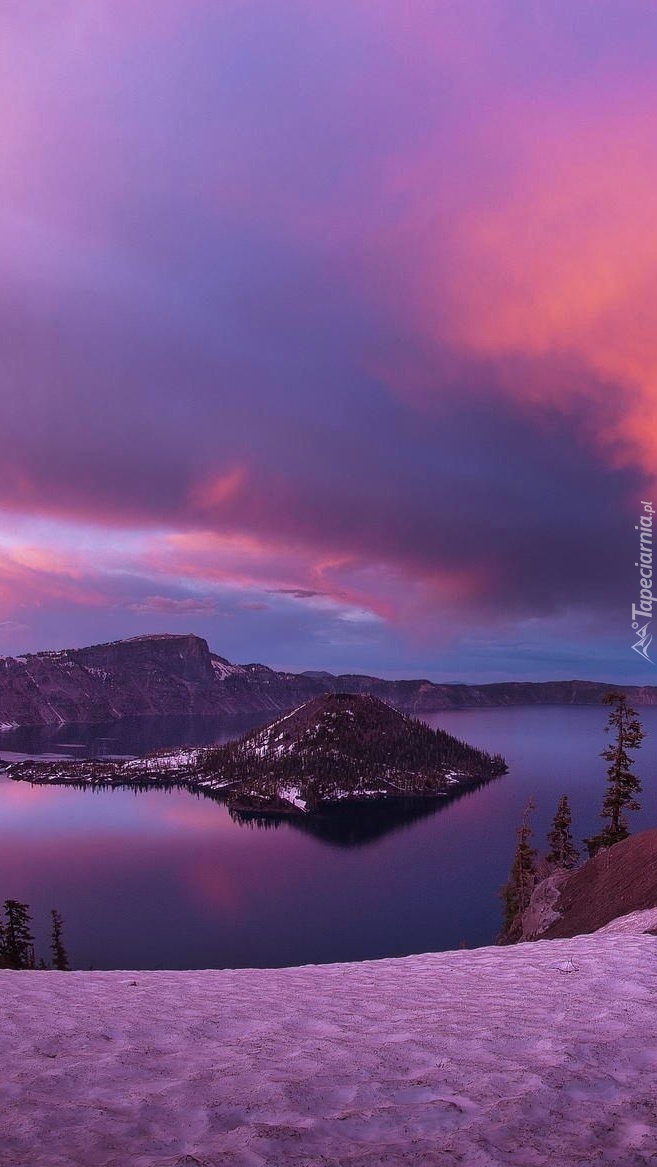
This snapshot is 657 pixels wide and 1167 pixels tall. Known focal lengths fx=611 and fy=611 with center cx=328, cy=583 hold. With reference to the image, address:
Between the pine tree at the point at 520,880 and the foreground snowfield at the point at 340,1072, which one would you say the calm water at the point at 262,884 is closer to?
the pine tree at the point at 520,880

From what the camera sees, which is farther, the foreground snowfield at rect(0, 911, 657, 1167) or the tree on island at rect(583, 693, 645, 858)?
the tree on island at rect(583, 693, 645, 858)

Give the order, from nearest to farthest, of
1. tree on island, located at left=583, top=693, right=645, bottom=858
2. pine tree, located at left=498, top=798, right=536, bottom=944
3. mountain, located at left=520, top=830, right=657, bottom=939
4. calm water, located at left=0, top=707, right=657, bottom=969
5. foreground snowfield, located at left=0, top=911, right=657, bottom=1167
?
1. foreground snowfield, located at left=0, top=911, right=657, bottom=1167
2. mountain, located at left=520, top=830, right=657, bottom=939
3. tree on island, located at left=583, top=693, right=645, bottom=858
4. pine tree, located at left=498, top=798, right=536, bottom=944
5. calm water, located at left=0, top=707, right=657, bottom=969

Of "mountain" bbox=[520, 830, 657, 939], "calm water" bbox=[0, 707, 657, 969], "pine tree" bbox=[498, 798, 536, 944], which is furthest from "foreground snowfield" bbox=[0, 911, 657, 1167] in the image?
"calm water" bbox=[0, 707, 657, 969]

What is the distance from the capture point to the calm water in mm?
101375

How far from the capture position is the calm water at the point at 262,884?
101375 mm

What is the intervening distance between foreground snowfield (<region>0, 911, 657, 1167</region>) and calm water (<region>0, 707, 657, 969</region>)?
95.8m

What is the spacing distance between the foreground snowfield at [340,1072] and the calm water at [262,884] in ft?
314

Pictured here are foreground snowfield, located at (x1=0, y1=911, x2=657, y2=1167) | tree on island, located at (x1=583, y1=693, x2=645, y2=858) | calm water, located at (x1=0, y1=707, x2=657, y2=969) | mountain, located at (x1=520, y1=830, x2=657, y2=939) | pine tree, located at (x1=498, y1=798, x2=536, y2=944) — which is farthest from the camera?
calm water, located at (x1=0, y1=707, x2=657, y2=969)

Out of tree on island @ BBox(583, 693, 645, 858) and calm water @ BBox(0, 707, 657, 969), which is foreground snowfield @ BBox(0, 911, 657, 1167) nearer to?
tree on island @ BBox(583, 693, 645, 858)

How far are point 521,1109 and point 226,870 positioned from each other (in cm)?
15551

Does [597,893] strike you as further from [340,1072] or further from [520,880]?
[520,880]

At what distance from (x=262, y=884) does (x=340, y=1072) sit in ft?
466

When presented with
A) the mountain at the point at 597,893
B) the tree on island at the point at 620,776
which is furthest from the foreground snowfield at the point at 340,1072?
the tree on island at the point at 620,776

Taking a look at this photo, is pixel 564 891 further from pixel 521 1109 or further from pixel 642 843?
pixel 521 1109
